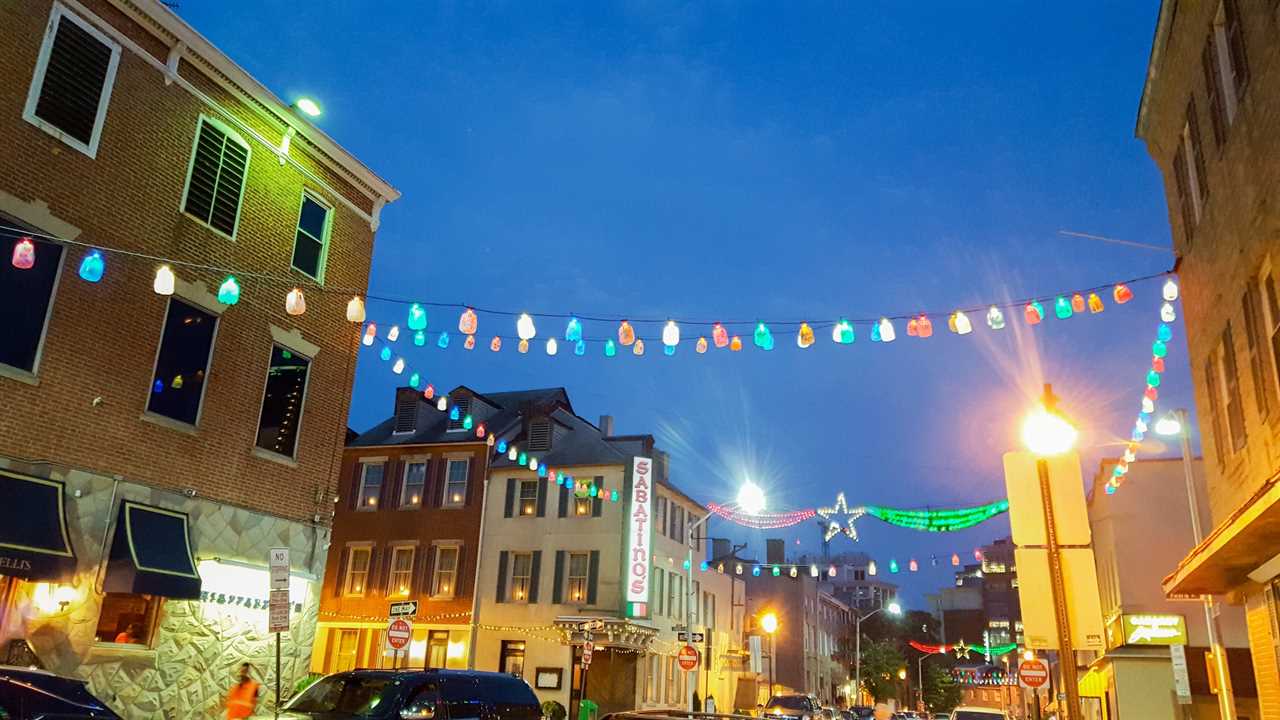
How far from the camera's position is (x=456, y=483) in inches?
1539

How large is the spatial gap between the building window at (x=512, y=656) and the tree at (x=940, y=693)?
60.4m

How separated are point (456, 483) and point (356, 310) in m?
21.4

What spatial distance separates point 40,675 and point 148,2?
11.8m

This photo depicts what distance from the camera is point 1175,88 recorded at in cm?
1605

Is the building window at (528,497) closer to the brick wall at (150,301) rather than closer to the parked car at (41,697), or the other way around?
the brick wall at (150,301)

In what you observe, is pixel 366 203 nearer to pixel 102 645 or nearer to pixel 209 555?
pixel 209 555

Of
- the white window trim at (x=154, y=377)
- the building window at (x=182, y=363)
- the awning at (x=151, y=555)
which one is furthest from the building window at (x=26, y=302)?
the awning at (x=151, y=555)

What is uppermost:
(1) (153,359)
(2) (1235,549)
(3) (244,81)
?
(3) (244,81)

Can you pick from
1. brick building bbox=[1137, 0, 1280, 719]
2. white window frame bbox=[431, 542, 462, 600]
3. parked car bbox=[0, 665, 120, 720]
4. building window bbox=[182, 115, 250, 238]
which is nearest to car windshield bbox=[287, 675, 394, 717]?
parked car bbox=[0, 665, 120, 720]

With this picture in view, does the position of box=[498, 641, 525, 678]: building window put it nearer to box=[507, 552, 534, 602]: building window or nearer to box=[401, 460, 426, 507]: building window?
box=[507, 552, 534, 602]: building window

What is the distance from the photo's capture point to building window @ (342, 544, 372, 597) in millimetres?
38344

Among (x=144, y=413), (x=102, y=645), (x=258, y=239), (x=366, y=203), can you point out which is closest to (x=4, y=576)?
(x=102, y=645)

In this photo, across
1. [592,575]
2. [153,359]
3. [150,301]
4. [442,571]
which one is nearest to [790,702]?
[592,575]

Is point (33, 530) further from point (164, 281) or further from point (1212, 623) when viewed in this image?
point (1212, 623)
